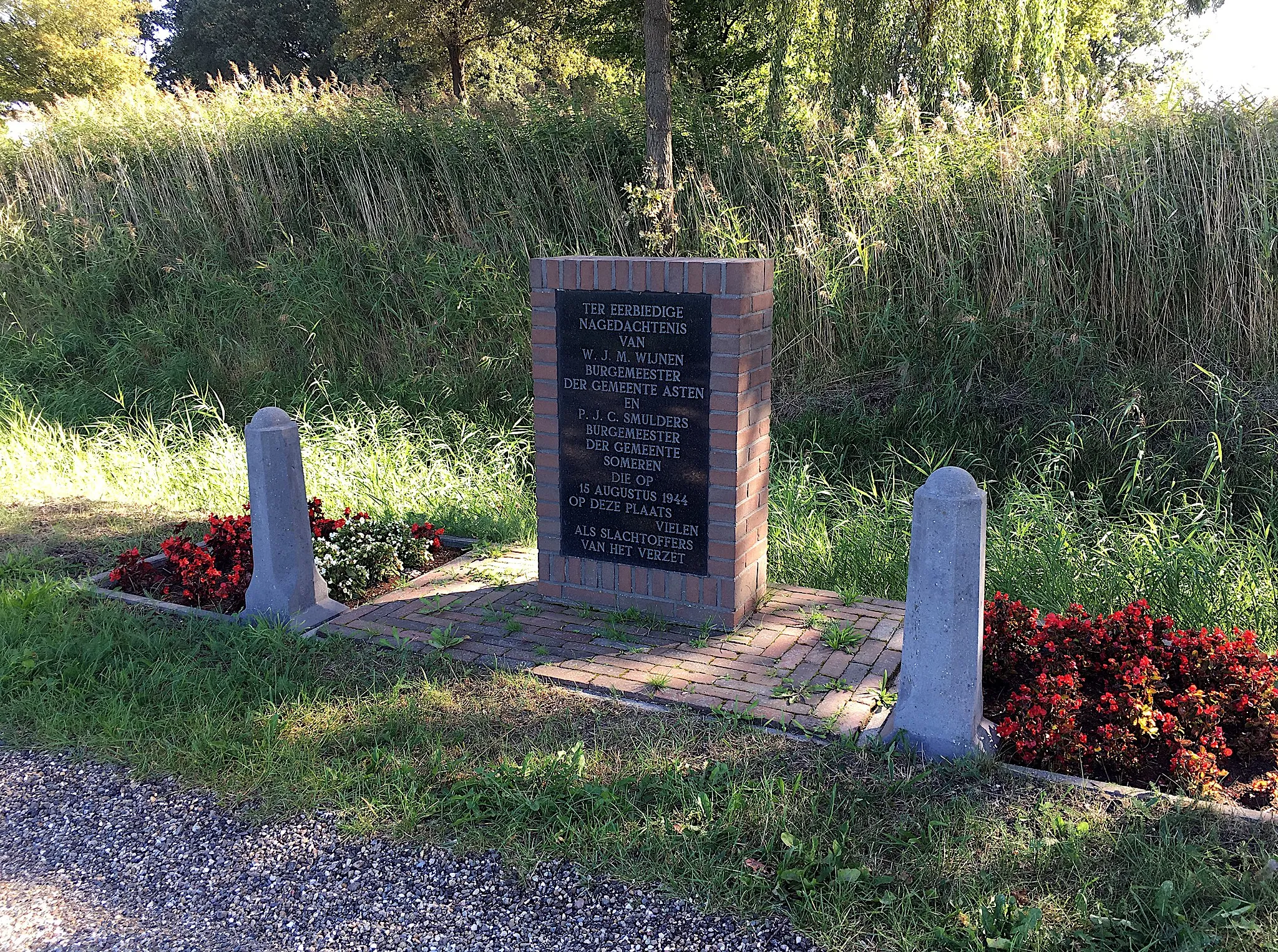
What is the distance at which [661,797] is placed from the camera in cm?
295

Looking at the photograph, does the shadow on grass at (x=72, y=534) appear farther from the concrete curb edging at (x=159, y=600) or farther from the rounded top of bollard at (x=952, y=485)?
the rounded top of bollard at (x=952, y=485)

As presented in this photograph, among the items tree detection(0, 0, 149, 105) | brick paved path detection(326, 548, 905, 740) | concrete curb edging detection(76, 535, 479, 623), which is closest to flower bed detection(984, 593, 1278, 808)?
brick paved path detection(326, 548, 905, 740)

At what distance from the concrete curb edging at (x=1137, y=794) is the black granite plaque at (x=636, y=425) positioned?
1.65m

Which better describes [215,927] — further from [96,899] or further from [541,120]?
[541,120]

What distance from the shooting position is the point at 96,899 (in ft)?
8.75

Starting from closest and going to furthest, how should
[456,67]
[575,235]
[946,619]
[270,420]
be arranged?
[946,619] < [270,420] < [575,235] < [456,67]

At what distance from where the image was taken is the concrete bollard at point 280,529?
422 cm

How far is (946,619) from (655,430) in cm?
163

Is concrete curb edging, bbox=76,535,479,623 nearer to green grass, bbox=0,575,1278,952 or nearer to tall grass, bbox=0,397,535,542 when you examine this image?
green grass, bbox=0,575,1278,952

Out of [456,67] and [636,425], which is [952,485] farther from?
Answer: [456,67]

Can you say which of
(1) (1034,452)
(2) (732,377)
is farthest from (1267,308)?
Answer: (2) (732,377)

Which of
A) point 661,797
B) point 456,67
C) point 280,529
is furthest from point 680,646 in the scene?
point 456,67

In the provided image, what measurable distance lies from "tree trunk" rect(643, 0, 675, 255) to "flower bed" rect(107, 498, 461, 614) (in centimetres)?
438

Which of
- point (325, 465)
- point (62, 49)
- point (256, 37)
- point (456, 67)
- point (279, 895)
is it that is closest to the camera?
point (279, 895)
